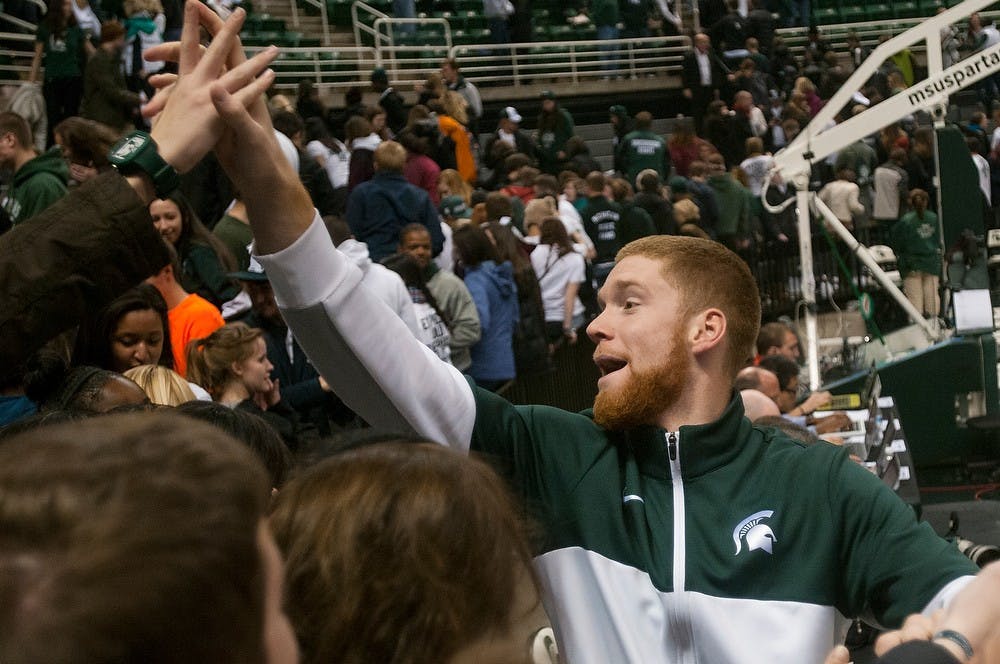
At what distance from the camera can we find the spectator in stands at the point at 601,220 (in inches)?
472

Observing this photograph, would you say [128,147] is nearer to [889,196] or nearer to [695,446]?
[695,446]

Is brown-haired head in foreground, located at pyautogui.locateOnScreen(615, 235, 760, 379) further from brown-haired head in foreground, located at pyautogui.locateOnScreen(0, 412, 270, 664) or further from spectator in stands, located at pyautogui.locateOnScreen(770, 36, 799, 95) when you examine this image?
spectator in stands, located at pyautogui.locateOnScreen(770, 36, 799, 95)

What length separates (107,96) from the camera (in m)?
10.6

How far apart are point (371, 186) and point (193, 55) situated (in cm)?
662

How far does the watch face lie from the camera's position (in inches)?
75.9

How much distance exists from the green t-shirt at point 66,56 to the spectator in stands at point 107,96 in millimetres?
1104

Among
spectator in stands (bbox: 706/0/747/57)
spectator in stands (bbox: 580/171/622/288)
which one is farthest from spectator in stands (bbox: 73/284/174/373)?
spectator in stands (bbox: 706/0/747/57)

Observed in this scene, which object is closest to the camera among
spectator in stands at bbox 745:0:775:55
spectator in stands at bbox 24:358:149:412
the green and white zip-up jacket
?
the green and white zip-up jacket

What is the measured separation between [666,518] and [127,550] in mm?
1572

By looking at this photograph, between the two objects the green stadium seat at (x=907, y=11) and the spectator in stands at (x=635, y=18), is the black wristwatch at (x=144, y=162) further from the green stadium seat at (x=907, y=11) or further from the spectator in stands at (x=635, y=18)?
the green stadium seat at (x=907, y=11)

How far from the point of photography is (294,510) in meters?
1.36

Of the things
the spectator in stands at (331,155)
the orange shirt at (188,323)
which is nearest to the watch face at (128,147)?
the orange shirt at (188,323)

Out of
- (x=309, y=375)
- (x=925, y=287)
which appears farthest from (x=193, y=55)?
(x=925, y=287)

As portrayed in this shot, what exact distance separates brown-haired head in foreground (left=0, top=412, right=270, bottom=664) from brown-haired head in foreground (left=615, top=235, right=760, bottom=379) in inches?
65.4
